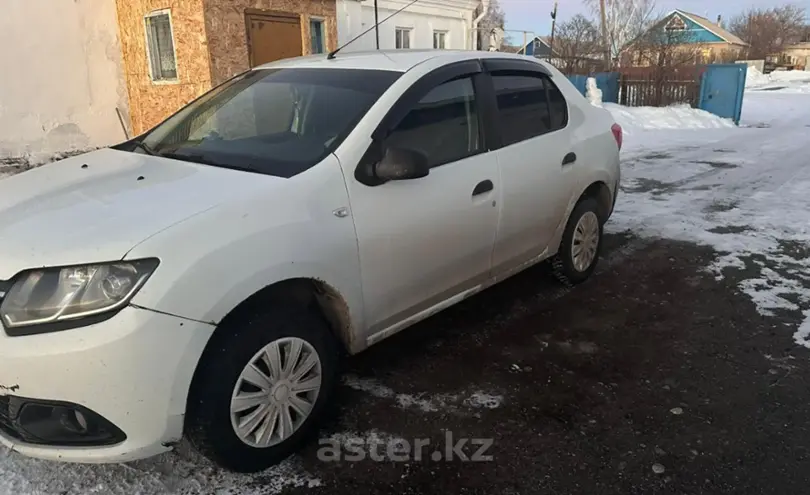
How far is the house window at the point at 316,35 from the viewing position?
11.6 meters

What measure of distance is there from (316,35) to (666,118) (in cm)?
918

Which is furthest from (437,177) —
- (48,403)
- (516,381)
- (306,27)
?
(306,27)

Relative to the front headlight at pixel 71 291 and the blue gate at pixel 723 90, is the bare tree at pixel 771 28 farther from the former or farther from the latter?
the front headlight at pixel 71 291

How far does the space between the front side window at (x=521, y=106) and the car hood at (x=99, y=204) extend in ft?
5.79

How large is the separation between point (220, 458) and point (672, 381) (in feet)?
8.01

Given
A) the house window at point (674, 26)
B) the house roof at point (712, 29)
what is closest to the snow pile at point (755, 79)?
the house window at point (674, 26)

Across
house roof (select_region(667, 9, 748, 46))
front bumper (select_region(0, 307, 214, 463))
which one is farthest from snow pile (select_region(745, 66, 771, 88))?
front bumper (select_region(0, 307, 214, 463))

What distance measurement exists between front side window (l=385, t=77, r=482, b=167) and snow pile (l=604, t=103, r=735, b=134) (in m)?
12.3

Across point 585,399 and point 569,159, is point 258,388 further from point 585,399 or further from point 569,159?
point 569,159

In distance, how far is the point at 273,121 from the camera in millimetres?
3457

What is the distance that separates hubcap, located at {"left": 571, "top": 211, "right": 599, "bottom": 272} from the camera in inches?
184

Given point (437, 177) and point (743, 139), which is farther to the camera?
point (743, 139)

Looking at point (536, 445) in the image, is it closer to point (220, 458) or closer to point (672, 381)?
point (672, 381)

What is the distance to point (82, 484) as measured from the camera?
2.62 meters
